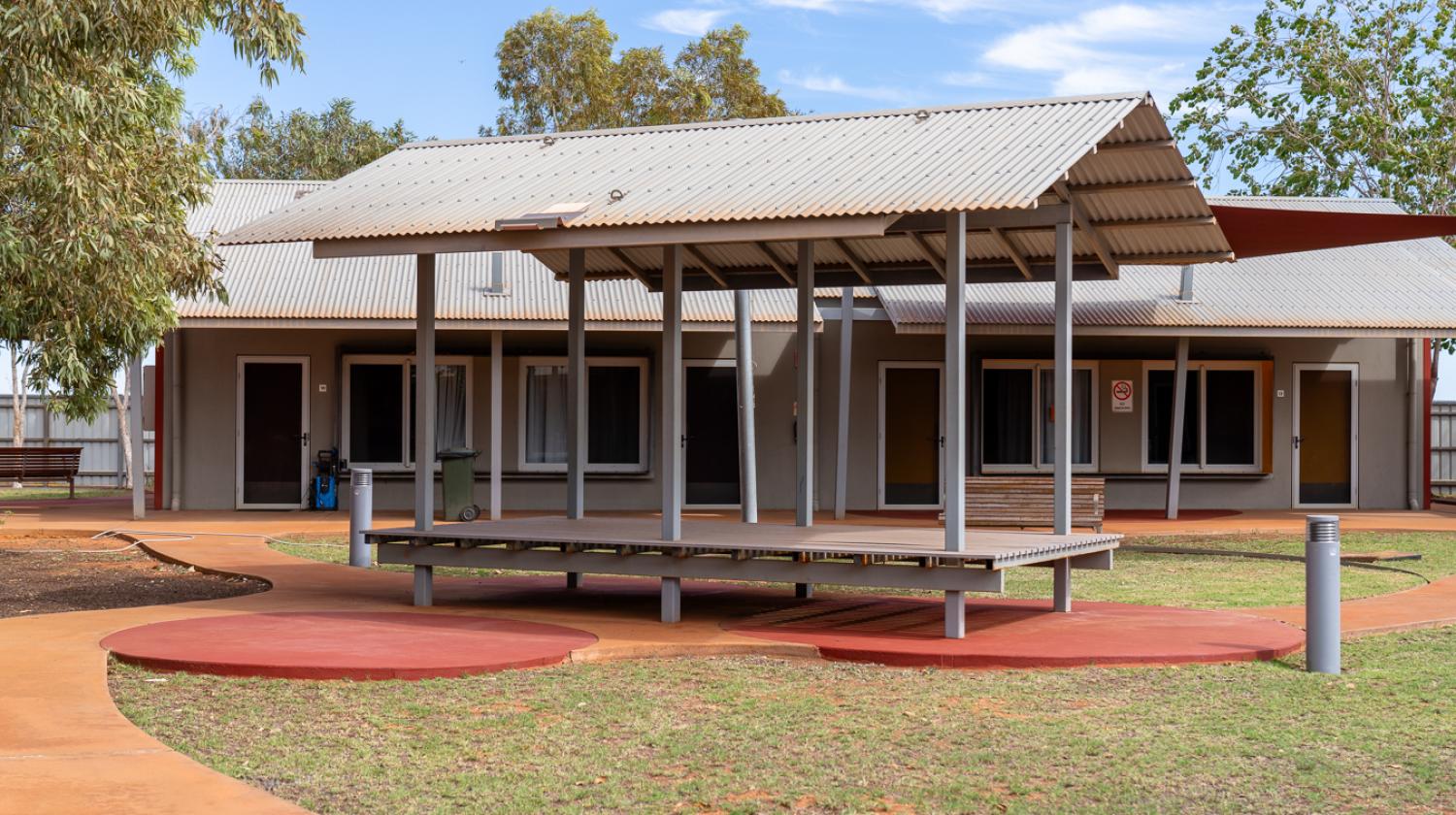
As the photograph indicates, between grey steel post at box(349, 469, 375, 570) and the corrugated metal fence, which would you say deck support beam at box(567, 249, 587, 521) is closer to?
grey steel post at box(349, 469, 375, 570)

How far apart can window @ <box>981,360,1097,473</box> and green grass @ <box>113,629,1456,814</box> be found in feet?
46.6

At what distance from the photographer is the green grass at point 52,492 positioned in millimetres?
26311

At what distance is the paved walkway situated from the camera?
5.46m

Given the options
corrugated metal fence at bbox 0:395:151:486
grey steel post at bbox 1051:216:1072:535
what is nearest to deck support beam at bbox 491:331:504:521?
grey steel post at bbox 1051:216:1072:535

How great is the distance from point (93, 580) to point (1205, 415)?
15.9 metres

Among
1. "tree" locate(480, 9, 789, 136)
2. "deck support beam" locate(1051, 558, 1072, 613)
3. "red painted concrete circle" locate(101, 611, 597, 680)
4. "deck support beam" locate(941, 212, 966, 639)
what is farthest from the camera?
"tree" locate(480, 9, 789, 136)

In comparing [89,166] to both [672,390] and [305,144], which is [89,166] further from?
[305,144]

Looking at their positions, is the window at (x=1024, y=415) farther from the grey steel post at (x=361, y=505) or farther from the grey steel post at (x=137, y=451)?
the grey steel post at (x=137, y=451)

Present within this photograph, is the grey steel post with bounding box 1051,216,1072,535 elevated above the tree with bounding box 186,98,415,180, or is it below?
below

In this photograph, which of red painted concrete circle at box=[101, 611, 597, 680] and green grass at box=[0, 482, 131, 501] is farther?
green grass at box=[0, 482, 131, 501]

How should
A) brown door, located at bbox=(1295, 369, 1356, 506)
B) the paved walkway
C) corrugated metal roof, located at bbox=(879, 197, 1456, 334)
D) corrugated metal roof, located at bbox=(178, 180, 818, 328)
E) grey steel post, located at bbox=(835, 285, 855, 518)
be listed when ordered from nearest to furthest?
the paved walkway
corrugated metal roof, located at bbox=(178, 180, 818, 328)
grey steel post, located at bbox=(835, 285, 855, 518)
corrugated metal roof, located at bbox=(879, 197, 1456, 334)
brown door, located at bbox=(1295, 369, 1356, 506)

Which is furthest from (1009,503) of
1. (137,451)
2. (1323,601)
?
(137,451)

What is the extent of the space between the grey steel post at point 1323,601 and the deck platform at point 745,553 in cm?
165

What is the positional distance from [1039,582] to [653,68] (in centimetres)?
2708
